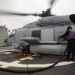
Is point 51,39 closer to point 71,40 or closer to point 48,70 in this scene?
point 71,40

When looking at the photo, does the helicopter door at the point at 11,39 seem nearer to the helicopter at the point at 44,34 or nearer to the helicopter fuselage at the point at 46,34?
the helicopter at the point at 44,34

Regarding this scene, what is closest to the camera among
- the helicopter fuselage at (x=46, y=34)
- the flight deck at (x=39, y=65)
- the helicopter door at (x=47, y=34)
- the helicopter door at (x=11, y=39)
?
the flight deck at (x=39, y=65)

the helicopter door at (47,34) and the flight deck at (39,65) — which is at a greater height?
the helicopter door at (47,34)

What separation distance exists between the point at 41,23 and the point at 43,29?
1.74ft

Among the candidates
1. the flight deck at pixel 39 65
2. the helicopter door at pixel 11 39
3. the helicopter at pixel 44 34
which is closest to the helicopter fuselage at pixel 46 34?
the helicopter at pixel 44 34

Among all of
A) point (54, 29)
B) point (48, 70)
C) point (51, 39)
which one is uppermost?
point (54, 29)

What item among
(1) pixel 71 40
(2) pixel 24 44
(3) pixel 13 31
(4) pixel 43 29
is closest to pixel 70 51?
(1) pixel 71 40

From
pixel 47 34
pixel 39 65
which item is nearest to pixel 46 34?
pixel 47 34

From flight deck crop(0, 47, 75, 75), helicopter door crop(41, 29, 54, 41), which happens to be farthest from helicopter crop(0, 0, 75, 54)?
flight deck crop(0, 47, 75, 75)

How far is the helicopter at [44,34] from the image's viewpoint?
32.1ft

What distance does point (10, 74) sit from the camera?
4848 mm

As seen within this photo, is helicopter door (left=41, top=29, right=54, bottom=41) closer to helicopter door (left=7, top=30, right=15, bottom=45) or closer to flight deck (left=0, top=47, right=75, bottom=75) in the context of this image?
flight deck (left=0, top=47, right=75, bottom=75)

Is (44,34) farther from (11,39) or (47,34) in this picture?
(11,39)

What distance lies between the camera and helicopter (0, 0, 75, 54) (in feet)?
32.1
